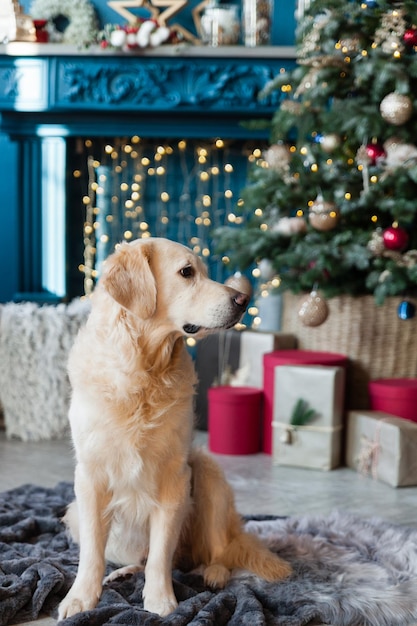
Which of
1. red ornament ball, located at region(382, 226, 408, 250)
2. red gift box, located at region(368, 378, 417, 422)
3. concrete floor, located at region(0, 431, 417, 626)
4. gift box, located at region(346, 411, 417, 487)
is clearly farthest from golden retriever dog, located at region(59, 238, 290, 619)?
red gift box, located at region(368, 378, 417, 422)

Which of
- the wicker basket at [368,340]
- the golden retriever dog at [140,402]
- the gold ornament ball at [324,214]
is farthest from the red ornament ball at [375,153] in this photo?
the golden retriever dog at [140,402]

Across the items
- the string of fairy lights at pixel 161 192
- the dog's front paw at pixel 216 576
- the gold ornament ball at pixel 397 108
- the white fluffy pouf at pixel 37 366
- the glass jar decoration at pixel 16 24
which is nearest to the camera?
the dog's front paw at pixel 216 576

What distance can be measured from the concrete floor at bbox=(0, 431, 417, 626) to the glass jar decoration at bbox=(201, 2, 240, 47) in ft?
7.45

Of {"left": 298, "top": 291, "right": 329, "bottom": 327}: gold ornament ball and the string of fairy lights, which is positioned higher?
the string of fairy lights

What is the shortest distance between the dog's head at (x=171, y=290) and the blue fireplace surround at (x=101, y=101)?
254cm

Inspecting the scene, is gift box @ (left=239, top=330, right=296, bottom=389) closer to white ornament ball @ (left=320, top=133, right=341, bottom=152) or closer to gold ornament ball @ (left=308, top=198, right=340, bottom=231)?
gold ornament ball @ (left=308, top=198, right=340, bottom=231)

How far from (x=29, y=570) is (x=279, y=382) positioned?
157 cm

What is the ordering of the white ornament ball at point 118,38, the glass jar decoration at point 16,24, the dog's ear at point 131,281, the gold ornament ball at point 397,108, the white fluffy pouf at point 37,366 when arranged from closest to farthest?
the dog's ear at point 131,281, the gold ornament ball at point 397,108, the white fluffy pouf at point 37,366, the white ornament ball at point 118,38, the glass jar decoration at point 16,24

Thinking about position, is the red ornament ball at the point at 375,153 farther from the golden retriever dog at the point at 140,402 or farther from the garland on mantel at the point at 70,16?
the garland on mantel at the point at 70,16

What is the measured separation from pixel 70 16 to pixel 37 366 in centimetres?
207

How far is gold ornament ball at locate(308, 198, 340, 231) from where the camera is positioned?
346 cm

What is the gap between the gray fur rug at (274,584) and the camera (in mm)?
1941

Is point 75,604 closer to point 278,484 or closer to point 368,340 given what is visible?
point 278,484

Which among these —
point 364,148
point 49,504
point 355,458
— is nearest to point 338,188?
point 364,148
